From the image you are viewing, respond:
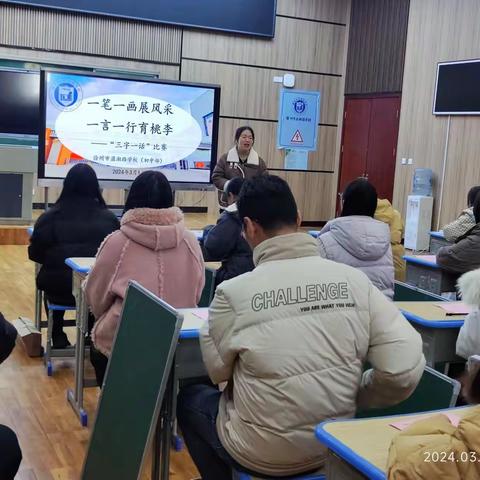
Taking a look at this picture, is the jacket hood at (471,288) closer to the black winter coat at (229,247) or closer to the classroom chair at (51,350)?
the black winter coat at (229,247)

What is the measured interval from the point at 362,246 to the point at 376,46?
315 inches

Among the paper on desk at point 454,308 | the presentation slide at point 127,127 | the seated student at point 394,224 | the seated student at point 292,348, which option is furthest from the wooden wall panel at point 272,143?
the seated student at point 292,348

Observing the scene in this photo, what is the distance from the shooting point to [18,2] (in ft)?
30.5

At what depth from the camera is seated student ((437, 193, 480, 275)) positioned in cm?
431

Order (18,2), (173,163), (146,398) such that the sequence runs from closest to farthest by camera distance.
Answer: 1. (146,398)
2. (173,163)
3. (18,2)

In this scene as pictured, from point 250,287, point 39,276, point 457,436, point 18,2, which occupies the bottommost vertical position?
point 39,276

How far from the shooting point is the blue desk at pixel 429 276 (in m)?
4.54

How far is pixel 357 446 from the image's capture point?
1.55m

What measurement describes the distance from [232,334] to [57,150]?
4.17 meters

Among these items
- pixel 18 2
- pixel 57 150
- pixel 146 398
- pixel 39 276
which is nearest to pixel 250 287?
pixel 146 398

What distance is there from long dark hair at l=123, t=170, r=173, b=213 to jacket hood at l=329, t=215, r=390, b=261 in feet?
3.20

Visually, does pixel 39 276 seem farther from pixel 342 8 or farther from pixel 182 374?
pixel 342 8

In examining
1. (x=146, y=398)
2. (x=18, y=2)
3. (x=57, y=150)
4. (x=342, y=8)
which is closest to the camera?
(x=146, y=398)

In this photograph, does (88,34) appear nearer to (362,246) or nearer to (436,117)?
(436,117)
